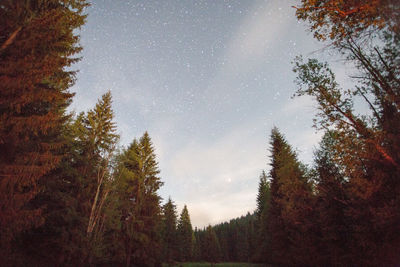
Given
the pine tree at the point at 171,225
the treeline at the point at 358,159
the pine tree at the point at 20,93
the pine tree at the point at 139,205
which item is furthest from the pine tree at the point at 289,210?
the pine tree at the point at 171,225

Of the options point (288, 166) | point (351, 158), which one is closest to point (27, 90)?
point (351, 158)

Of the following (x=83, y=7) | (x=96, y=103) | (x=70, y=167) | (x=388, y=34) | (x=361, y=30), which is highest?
(x=96, y=103)

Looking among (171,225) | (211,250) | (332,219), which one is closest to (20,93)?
(332,219)

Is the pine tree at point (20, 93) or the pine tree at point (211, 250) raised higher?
the pine tree at point (20, 93)

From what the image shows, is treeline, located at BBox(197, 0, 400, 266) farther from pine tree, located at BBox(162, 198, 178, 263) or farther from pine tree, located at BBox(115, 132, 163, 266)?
pine tree, located at BBox(162, 198, 178, 263)

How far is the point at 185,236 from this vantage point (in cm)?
5291

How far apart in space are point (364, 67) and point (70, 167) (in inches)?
725

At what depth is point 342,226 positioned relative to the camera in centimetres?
1345

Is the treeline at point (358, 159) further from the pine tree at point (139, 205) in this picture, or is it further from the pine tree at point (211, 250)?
the pine tree at point (211, 250)

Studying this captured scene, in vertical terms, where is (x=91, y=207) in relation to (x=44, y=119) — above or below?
below

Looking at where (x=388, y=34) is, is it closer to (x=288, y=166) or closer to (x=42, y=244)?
(x=288, y=166)

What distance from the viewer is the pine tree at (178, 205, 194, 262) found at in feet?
163

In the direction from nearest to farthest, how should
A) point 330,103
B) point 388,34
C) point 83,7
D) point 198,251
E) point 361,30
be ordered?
point 388,34
point 361,30
point 330,103
point 83,7
point 198,251

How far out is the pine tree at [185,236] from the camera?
49.8m
